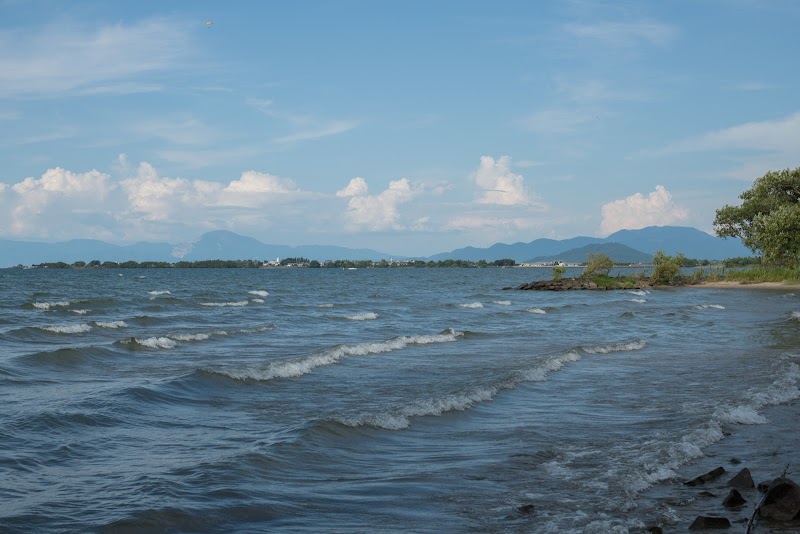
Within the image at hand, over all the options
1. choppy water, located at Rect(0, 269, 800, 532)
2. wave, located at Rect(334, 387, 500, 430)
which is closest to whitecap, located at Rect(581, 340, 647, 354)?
choppy water, located at Rect(0, 269, 800, 532)

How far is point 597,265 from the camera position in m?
88.9

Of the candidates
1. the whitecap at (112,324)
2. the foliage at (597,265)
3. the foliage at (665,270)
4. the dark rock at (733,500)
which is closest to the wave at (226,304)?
the whitecap at (112,324)

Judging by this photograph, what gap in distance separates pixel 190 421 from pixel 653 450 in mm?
8470

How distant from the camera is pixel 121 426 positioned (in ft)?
44.6

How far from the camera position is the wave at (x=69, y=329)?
32812mm

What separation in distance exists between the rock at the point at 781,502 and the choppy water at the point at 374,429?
0.83 m

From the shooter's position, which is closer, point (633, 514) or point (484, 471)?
point (633, 514)

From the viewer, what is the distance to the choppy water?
8.92 meters

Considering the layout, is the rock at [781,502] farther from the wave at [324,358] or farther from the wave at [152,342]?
the wave at [152,342]

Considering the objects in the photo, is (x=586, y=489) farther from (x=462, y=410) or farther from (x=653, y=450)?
(x=462, y=410)

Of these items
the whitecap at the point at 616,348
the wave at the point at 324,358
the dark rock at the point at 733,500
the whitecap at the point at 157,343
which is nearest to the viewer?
the dark rock at the point at 733,500

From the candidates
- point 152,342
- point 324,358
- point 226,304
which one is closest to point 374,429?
point 324,358

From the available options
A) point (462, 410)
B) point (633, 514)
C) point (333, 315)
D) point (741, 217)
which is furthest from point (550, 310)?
point (633, 514)

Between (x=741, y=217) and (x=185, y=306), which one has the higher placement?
(x=741, y=217)
